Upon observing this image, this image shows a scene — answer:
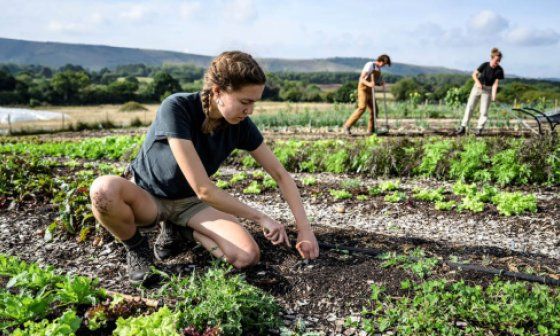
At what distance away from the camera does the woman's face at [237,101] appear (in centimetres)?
253

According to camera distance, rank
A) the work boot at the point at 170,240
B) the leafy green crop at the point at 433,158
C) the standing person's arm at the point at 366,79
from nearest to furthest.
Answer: the work boot at the point at 170,240 < the leafy green crop at the point at 433,158 < the standing person's arm at the point at 366,79

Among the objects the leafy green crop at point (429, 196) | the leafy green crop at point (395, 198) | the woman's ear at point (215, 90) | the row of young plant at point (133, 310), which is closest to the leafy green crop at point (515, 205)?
the leafy green crop at point (429, 196)

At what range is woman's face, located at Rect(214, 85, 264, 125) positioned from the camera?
2.53 meters

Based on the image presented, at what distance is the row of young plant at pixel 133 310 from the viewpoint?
2.15m

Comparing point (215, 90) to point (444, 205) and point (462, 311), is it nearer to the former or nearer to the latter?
point (462, 311)

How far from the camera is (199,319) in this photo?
7.38 feet

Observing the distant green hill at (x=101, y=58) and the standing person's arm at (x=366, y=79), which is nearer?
the standing person's arm at (x=366, y=79)

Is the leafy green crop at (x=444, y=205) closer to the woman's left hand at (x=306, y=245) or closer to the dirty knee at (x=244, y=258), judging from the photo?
the woman's left hand at (x=306, y=245)

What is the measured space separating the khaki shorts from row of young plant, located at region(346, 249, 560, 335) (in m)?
1.29

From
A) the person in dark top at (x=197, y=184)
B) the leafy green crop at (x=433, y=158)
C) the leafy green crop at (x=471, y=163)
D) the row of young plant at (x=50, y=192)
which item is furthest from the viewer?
the leafy green crop at (x=433, y=158)

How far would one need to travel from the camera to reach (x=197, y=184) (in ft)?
8.66

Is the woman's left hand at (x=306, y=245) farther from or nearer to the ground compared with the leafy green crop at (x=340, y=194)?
farther from the ground

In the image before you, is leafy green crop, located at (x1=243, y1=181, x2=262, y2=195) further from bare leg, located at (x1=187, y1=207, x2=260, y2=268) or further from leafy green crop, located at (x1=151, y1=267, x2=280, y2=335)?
leafy green crop, located at (x1=151, y1=267, x2=280, y2=335)

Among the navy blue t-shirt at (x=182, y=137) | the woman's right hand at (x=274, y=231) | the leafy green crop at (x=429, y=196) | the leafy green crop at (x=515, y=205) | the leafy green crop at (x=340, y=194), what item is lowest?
the leafy green crop at (x=340, y=194)
